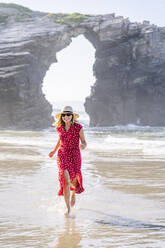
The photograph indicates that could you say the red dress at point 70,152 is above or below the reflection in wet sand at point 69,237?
above

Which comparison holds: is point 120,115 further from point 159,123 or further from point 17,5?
point 17,5

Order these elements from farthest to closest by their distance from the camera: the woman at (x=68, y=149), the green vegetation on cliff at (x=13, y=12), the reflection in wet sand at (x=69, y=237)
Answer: the green vegetation on cliff at (x=13, y=12)
the woman at (x=68, y=149)
the reflection in wet sand at (x=69, y=237)

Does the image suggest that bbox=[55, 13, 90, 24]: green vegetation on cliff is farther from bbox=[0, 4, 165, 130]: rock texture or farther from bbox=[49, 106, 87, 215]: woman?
bbox=[49, 106, 87, 215]: woman

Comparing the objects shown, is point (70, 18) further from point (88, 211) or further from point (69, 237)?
point (69, 237)

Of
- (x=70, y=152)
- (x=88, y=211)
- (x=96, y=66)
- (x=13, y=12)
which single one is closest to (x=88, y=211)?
(x=88, y=211)

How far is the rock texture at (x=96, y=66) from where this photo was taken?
168ft

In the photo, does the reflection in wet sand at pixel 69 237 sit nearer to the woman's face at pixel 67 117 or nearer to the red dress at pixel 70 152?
the red dress at pixel 70 152

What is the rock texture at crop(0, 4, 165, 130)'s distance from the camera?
5109cm

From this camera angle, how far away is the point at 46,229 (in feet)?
12.6

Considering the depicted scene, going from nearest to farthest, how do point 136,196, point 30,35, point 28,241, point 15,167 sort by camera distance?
1. point 28,241
2. point 136,196
3. point 15,167
4. point 30,35

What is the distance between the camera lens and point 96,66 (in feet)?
211

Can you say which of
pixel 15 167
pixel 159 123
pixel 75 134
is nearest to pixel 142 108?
pixel 159 123

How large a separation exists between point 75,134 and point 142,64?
58.9m

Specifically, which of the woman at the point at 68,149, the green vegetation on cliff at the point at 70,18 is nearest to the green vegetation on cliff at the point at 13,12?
the green vegetation on cliff at the point at 70,18
